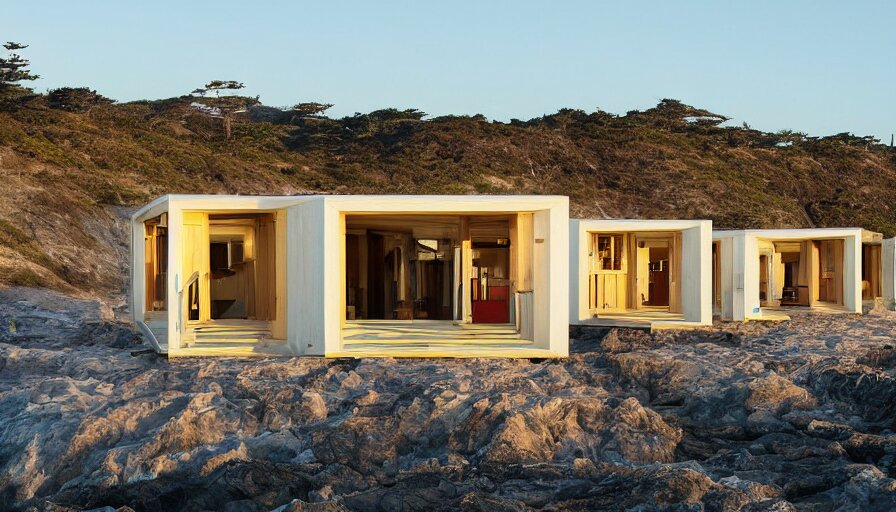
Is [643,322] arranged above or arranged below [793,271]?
below

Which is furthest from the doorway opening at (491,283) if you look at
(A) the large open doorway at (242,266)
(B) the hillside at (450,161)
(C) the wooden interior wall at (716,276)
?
(B) the hillside at (450,161)

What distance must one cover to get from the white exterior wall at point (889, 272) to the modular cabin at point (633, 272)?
528 centimetres

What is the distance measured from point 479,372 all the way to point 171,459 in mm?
4308

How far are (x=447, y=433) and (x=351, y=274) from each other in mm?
8308

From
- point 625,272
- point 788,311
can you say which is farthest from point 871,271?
point 625,272

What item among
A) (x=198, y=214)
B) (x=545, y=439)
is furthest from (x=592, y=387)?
(x=198, y=214)

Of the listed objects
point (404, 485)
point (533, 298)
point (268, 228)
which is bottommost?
point (404, 485)

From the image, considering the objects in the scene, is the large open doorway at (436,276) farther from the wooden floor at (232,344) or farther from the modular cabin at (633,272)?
the modular cabin at (633,272)

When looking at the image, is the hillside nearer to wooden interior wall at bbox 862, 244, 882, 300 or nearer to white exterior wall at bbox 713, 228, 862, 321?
white exterior wall at bbox 713, 228, 862, 321

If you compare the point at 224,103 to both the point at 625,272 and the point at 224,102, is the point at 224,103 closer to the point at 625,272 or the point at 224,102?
the point at 224,102

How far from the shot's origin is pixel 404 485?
8023 millimetres

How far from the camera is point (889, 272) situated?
76.5ft

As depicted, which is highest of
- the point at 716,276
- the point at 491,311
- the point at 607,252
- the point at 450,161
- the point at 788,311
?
the point at 450,161

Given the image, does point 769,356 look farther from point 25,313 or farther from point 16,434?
point 25,313
